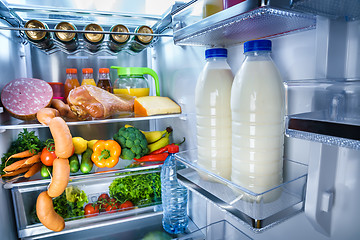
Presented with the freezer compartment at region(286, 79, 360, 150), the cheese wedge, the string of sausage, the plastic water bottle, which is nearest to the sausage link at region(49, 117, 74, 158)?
the string of sausage

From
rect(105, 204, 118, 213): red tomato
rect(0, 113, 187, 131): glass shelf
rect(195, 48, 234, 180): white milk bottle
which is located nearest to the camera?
rect(195, 48, 234, 180): white milk bottle

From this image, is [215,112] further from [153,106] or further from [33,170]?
[33,170]

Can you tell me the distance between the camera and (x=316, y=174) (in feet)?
1.68

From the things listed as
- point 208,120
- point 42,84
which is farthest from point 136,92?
point 208,120

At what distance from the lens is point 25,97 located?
3.95 feet

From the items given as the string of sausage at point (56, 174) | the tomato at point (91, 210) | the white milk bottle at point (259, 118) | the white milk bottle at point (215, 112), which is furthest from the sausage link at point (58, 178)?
the white milk bottle at point (259, 118)

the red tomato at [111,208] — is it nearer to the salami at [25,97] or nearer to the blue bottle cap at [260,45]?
the salami at [25,97]

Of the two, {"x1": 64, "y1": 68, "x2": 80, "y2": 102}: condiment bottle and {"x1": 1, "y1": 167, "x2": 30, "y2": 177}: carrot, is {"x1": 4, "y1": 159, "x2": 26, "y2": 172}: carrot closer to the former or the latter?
{"x1": 1, "y1": 167, "x2": 30, "y2": 177}: carrot

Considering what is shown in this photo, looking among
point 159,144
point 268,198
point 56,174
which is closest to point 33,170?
point 56,174

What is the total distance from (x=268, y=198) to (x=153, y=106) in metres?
0.87

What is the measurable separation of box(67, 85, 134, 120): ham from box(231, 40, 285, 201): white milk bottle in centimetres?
80

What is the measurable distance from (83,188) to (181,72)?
0.80m

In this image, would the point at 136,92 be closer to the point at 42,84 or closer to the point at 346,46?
the point at 42,84

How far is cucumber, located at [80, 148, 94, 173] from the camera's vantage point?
122 cm
